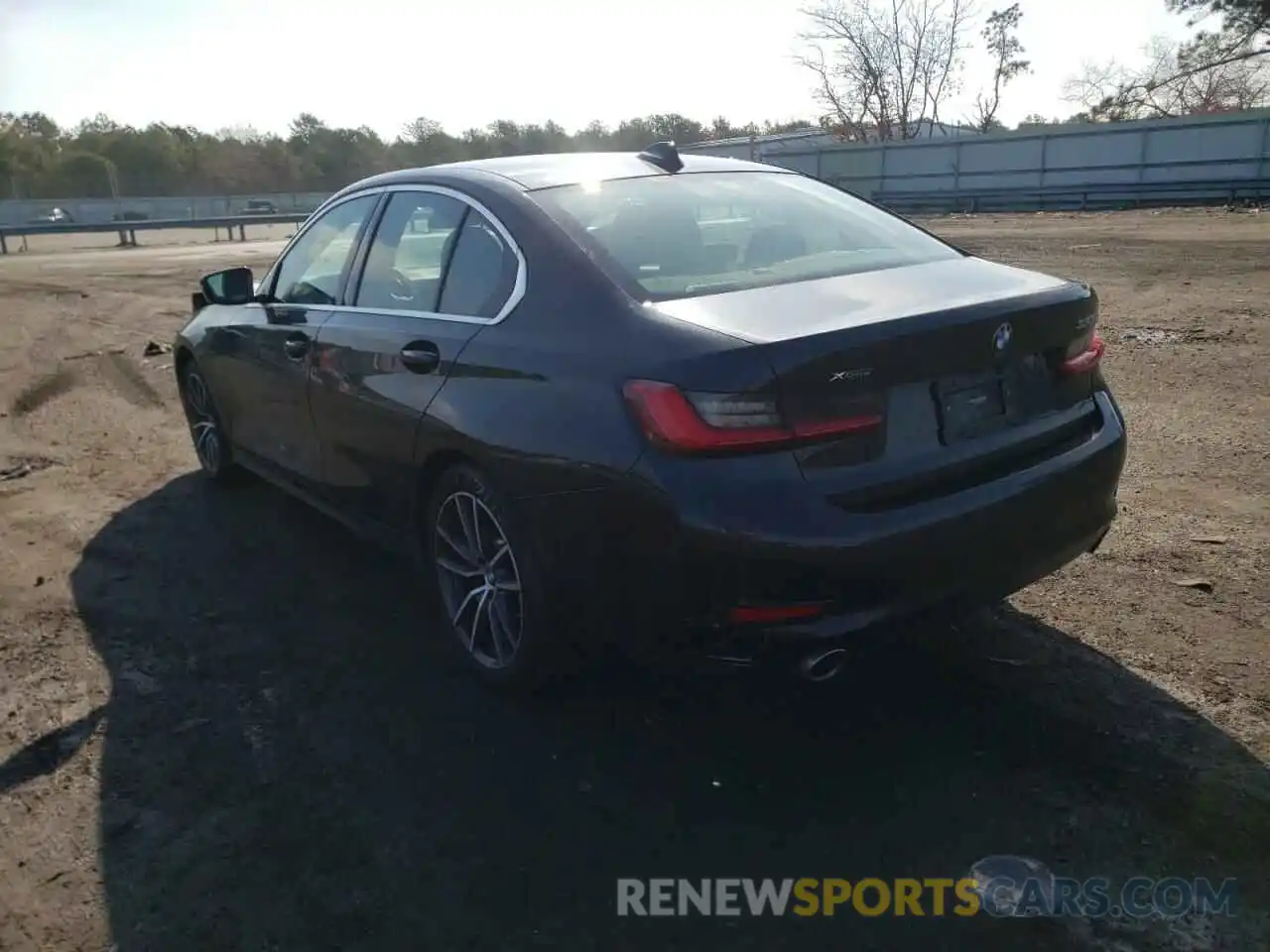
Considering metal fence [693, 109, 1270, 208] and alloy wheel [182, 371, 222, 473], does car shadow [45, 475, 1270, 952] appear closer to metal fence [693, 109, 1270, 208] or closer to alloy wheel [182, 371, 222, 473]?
alloy wheel [182, 371, 222, 473]

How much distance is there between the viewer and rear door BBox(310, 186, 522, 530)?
337 centimetres

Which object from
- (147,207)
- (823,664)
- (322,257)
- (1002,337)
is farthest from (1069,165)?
(147,207)

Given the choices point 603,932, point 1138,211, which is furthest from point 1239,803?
point 1138,211

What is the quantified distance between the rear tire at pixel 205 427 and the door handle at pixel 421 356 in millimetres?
2538

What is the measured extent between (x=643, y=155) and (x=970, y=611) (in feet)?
7.42

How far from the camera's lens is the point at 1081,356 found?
10.3ft

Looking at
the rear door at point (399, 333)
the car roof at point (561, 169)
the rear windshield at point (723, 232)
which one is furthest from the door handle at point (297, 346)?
the rear windshield at point (723, 232)

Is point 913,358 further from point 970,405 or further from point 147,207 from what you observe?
point 147,207

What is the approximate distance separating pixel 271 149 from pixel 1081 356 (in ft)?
224

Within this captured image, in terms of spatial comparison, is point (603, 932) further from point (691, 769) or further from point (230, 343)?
point (230, 343)

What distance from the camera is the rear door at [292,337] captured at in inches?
168

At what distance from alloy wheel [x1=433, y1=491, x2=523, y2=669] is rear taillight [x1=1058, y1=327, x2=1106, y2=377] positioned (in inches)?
70.7

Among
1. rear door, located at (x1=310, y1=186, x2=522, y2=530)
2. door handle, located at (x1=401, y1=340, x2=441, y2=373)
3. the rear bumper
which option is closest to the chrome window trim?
rear door, located at (x1=310, y1=186, x2=522, y2=530)

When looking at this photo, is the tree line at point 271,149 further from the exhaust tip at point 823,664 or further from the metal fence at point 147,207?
the exhaust tip at point 823,664
